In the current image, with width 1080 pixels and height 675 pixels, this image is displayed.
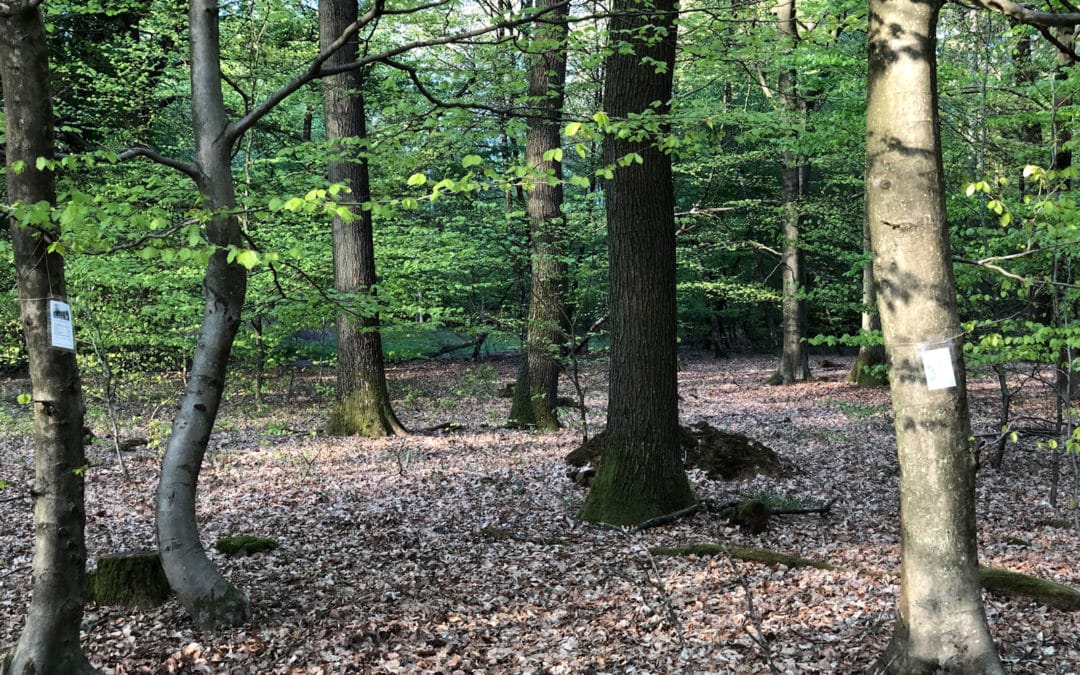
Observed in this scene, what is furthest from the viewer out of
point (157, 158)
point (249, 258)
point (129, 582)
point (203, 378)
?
point (129, 582)

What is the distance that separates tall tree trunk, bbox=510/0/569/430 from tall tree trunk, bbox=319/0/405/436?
2.23 meters

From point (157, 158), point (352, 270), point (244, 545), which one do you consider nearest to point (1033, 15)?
point (157, 158)

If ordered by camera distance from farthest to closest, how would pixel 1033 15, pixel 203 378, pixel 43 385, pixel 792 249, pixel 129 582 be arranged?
pixel 792 249
pixel 129 582
pixel 203 378
pixel 43 385
pixel 1033 15

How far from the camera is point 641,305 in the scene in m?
6.38

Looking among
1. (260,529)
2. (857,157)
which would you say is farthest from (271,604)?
(857,157)

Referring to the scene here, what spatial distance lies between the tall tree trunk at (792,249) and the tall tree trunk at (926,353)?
10865 millimetres

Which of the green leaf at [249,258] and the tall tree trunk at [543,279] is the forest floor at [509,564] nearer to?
the tall tree trunk at [543,279]

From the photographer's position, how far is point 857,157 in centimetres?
1216

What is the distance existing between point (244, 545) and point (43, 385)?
116 inches

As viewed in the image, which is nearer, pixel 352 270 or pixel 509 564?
pixel 509 564

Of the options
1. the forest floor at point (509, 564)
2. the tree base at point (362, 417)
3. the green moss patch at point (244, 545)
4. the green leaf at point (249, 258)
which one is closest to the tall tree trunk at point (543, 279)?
the forest floor at point (509, 564)

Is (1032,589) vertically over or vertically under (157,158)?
under

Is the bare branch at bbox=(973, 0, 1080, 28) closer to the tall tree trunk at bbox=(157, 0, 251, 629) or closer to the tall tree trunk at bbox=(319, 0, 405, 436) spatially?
the tall tree trunk at bbox=(157, 0, 251, 629)

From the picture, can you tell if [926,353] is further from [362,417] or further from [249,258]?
[362,417]
